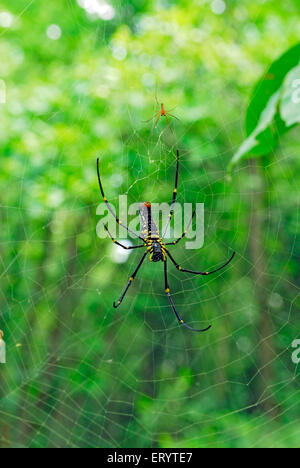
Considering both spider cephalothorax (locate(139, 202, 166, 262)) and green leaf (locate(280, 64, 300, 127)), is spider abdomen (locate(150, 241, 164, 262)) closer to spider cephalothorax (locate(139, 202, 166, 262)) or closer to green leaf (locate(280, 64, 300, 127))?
spider cephalothorax (locate(139, 202, 166, 262))

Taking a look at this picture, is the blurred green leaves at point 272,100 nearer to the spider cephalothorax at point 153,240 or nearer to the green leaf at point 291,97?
the green leaf at point 291,97

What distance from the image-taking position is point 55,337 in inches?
302

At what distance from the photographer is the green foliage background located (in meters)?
4.89

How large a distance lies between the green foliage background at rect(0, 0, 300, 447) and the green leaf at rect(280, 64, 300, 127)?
2.66m

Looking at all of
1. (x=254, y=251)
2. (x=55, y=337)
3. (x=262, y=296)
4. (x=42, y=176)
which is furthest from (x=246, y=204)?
(x=55, y=337)

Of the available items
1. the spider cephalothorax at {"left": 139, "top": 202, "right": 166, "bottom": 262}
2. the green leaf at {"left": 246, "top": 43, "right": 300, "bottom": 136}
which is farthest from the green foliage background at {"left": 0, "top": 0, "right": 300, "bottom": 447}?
the green leaf at {"left": 246, "top": 43, "right": 300, "bottom": 136}

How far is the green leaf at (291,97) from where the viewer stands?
2.44 feet

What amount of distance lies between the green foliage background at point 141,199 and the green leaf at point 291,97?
2663mm

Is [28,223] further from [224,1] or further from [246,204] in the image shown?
[224,1]

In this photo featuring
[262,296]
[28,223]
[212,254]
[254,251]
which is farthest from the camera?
[262,296]

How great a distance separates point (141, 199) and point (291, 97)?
3.48 meters

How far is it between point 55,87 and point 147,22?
5.43 feet

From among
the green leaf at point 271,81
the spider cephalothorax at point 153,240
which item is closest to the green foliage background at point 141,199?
the spider cephalothorax at point 153,240

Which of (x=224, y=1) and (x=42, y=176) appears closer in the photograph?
(x=42, y=176)
